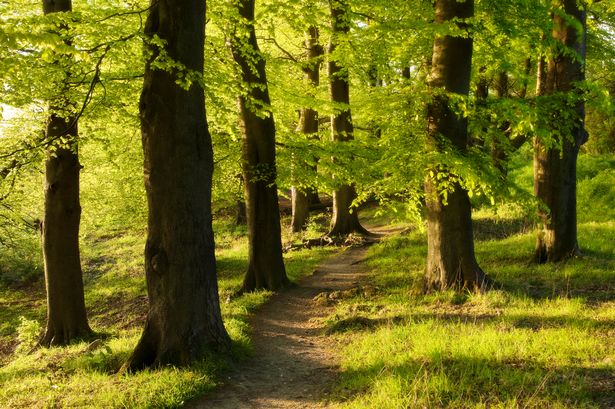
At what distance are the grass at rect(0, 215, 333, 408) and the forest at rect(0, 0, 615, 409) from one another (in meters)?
0.05

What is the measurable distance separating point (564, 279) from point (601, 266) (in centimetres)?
117

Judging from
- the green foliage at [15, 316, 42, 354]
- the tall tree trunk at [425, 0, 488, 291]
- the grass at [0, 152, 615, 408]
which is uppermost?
the tall tree trunk at [425, 0, 488, 291]

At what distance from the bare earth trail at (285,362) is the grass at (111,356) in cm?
25

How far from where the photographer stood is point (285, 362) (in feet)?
23.6

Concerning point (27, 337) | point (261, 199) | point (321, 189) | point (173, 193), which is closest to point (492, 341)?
point (173, 193)

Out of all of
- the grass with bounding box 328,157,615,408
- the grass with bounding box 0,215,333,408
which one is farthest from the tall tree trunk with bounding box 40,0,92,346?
the grass with bounding box 328,157,615,408

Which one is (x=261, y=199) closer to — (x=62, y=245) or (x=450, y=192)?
(x=62, y=245)

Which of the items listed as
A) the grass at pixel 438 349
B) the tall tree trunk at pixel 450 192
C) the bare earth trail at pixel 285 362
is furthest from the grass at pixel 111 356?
the tall tree trunk at pixel 450 192

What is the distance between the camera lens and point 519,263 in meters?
11.5

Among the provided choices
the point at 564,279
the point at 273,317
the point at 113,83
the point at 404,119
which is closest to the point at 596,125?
the point at 564,279

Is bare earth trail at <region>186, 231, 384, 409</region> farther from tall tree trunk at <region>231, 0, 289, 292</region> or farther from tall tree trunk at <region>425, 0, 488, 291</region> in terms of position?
tall tree trunk at <region>425, 0, 488, 291</region>

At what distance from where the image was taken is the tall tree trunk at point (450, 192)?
890 centimetres

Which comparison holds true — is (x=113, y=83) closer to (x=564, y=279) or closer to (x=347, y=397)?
(x=347, y=397)

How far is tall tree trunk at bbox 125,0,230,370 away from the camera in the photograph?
654 centimetres
